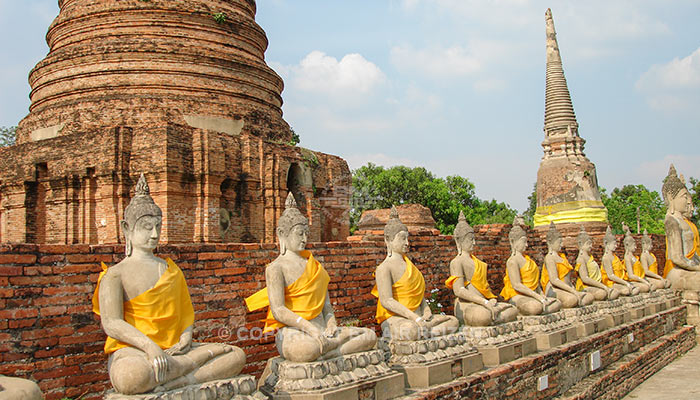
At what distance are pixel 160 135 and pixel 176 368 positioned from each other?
7836 millimetres

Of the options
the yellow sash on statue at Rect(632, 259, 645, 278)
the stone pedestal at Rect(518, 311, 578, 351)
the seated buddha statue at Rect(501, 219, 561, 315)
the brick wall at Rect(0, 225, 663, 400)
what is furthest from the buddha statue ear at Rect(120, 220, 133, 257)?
the yellow sash on statue at Rect(632, 259, 645, 278)

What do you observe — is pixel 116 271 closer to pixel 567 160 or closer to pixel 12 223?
pixel 12 223

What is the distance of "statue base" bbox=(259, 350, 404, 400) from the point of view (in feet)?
14.3

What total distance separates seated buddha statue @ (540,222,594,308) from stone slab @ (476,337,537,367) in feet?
7.26

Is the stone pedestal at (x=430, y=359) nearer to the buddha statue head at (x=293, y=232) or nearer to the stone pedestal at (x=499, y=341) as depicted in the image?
the stone pedestal at (x=499, y=341)

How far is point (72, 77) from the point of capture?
12500 millimetres

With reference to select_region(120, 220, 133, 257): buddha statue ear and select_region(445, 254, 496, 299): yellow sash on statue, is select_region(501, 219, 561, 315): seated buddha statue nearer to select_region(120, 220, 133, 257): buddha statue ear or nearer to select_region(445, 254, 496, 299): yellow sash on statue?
select_region(445, 254, 496, 299): yellow sash on statue

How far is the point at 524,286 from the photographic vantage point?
26.2ft

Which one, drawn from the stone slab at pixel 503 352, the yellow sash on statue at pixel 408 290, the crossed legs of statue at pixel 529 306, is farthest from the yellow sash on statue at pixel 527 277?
the yellow sash on statue at pixel 408 290

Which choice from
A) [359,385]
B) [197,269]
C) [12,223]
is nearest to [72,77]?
[12,223]

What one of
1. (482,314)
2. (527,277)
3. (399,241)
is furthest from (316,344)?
(527,277)

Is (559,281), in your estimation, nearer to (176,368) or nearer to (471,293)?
(471,293)

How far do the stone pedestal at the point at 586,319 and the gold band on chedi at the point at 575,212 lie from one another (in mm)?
11234

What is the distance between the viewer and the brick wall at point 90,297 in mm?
4504
